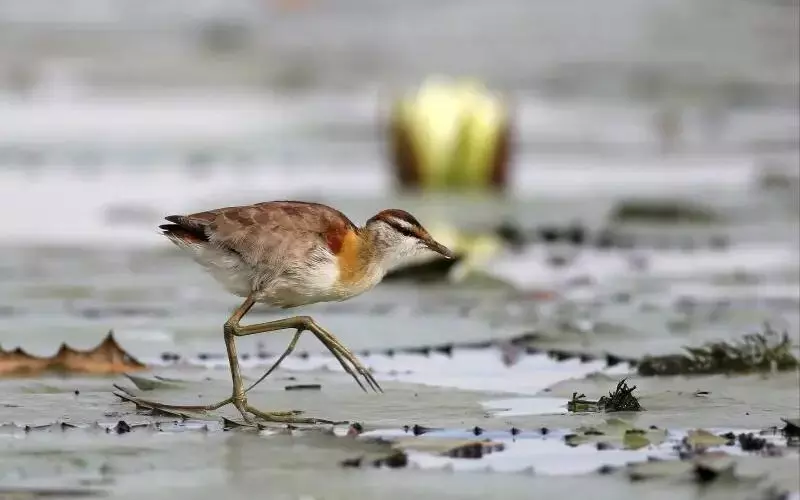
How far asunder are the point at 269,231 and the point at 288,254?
0.11 meters

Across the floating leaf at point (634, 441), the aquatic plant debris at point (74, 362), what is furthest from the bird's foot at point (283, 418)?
the aquatic plant debris at point (74, 362)

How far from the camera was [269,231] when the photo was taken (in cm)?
591

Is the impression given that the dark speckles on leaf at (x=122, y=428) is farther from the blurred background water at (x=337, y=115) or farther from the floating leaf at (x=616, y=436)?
the blurred background water at (x=337, y=115)

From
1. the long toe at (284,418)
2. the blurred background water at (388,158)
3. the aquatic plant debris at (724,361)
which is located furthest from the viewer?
the blurred background water at (388,158)

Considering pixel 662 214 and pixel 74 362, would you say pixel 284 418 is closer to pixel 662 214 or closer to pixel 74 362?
pixel 74 362

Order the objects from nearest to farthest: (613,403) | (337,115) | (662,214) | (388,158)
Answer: (613,403), (662,214), (388,158), (337,115)

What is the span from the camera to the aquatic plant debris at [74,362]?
646 cm

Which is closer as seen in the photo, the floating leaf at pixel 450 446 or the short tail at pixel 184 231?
the floating leaf at pixel 450 446

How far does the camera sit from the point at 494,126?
43.5 feet

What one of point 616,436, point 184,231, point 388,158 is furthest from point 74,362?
point 388,158

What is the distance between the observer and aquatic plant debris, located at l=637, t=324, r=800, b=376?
21.6ft

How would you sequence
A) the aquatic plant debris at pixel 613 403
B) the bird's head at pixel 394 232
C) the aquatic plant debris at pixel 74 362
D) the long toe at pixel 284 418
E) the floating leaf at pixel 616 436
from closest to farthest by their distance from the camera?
the floating leaf at pixel 616 436
the long toe at pixel 284 418
the aquatic plant debris at pixel 613 403
the bird's head at pixel 394 232
the aquatic plant debris at pixel 74 362

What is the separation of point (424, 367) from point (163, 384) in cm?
109

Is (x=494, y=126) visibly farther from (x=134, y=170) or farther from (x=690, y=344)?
(x=690, y=344)
